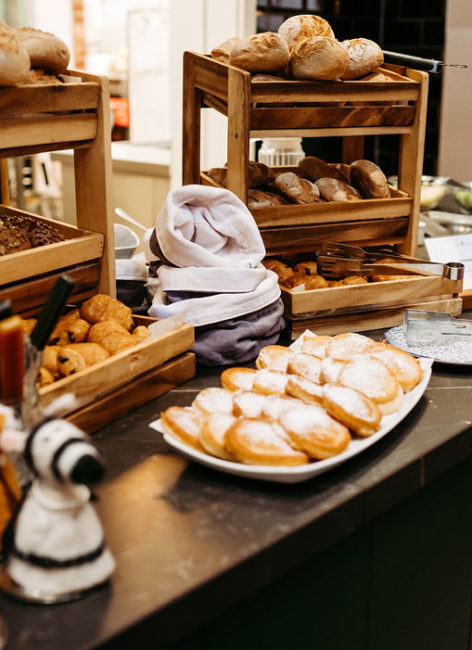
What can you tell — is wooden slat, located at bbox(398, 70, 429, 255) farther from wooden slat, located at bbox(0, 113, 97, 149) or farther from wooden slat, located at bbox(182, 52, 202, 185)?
wooden slat, located at bbox(0, 113, 97, 149)

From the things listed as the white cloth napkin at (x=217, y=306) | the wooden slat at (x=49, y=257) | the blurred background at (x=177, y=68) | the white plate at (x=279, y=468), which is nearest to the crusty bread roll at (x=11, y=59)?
the wooden slat at (x=49, y=257)

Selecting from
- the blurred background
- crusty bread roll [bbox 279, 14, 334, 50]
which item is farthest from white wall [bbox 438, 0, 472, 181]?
crusty bread roll [bbox 279, 14, 334, 50]

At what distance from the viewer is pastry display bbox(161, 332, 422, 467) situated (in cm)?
117

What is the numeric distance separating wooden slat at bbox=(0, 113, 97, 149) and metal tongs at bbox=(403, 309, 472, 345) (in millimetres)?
818

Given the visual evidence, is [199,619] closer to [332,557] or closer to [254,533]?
[254,533]

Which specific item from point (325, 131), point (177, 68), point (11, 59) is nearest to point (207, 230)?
point (325, 131)

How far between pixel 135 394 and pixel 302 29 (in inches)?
44.1

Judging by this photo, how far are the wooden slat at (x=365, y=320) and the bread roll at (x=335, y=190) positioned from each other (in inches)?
13.6

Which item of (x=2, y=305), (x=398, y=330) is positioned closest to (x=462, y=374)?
(x=398, y=330)

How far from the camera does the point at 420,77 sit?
2076 millimetres

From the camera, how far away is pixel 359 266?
1968 millimetres

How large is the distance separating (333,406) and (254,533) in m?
0.28

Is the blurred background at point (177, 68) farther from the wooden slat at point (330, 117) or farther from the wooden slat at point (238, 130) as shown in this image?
the wooden slat at point (238, 130)

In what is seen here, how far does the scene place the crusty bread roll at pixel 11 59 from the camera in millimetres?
1329
